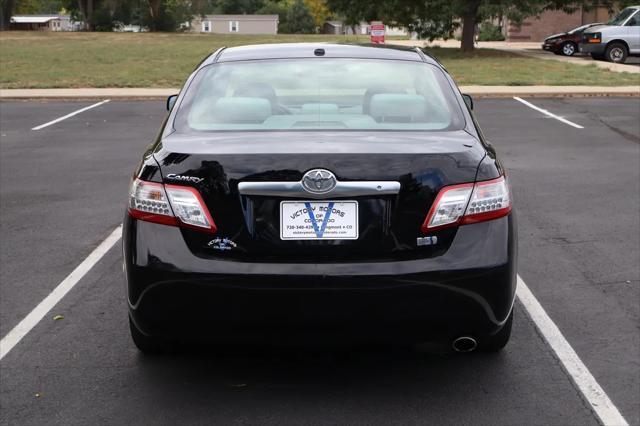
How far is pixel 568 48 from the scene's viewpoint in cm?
3750

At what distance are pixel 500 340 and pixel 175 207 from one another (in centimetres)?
179

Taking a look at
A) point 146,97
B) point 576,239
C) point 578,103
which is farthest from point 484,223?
point 146,97

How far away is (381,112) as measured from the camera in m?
4.77

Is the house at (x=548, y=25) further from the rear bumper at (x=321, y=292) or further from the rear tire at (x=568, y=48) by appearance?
the rear bumper at (x=321, y=292)

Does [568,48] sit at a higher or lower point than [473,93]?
higher

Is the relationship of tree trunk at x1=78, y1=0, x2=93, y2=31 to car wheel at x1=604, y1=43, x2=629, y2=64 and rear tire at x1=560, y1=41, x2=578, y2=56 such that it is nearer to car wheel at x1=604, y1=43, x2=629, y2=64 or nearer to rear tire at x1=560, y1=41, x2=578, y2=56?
rear tire at x1=560, y1=41, x2=578, y2=56

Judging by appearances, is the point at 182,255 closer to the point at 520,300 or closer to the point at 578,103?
the point at 520,300

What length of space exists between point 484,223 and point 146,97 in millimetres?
17406

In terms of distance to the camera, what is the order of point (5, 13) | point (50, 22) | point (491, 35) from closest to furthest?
point (491, 35)
point (5, 13)
point (50, 22)

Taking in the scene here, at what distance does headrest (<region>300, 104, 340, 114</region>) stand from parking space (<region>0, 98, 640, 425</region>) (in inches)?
47.8

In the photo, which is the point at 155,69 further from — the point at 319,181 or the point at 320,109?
the point at 319,181

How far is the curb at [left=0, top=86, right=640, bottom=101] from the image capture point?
67.2ft

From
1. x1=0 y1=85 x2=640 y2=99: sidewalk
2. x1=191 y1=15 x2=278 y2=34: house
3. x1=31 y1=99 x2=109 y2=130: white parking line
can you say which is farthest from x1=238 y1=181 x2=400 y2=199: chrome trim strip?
x1=191 y1=15 x2=278 y2=34: house

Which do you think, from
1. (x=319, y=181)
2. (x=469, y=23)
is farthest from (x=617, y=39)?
(x=319, y=181)
